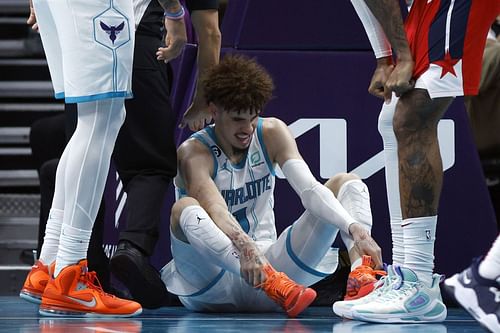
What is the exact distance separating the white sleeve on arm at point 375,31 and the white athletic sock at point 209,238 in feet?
2.80

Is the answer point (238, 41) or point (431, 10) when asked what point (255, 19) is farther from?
point (431, 10)

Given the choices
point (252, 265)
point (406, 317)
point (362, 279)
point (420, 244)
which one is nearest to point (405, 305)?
point (406, 317)

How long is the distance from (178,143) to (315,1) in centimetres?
86

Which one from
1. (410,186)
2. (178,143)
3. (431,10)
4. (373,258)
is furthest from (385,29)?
(178,143)

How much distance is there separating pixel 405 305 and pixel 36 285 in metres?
1.37

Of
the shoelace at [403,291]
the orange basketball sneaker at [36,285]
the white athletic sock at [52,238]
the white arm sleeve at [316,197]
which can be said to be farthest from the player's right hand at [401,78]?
the orange basketball sneaker at [36,285]

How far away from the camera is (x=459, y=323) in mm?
4180

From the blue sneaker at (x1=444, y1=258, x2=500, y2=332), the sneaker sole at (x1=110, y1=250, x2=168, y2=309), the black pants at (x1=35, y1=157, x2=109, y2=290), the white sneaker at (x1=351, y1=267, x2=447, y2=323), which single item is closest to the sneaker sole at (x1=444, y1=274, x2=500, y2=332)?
the blue sneaker at (x1=444, y1=258, x2=500, y2=332)

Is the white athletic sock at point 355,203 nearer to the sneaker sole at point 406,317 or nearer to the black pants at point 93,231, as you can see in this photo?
the sneaker sole at point 406,317

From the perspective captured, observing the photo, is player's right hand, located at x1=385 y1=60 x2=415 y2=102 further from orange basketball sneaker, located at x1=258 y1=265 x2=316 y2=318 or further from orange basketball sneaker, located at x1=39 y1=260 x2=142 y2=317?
orange basketball sneaker, located at x1=39 y1=260 x2=142 y2=317

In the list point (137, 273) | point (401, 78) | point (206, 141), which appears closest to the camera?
point (401, 78)

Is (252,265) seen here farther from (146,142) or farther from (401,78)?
(401,78)

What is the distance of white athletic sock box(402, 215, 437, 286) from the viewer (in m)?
4.11

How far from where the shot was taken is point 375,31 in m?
4.30
